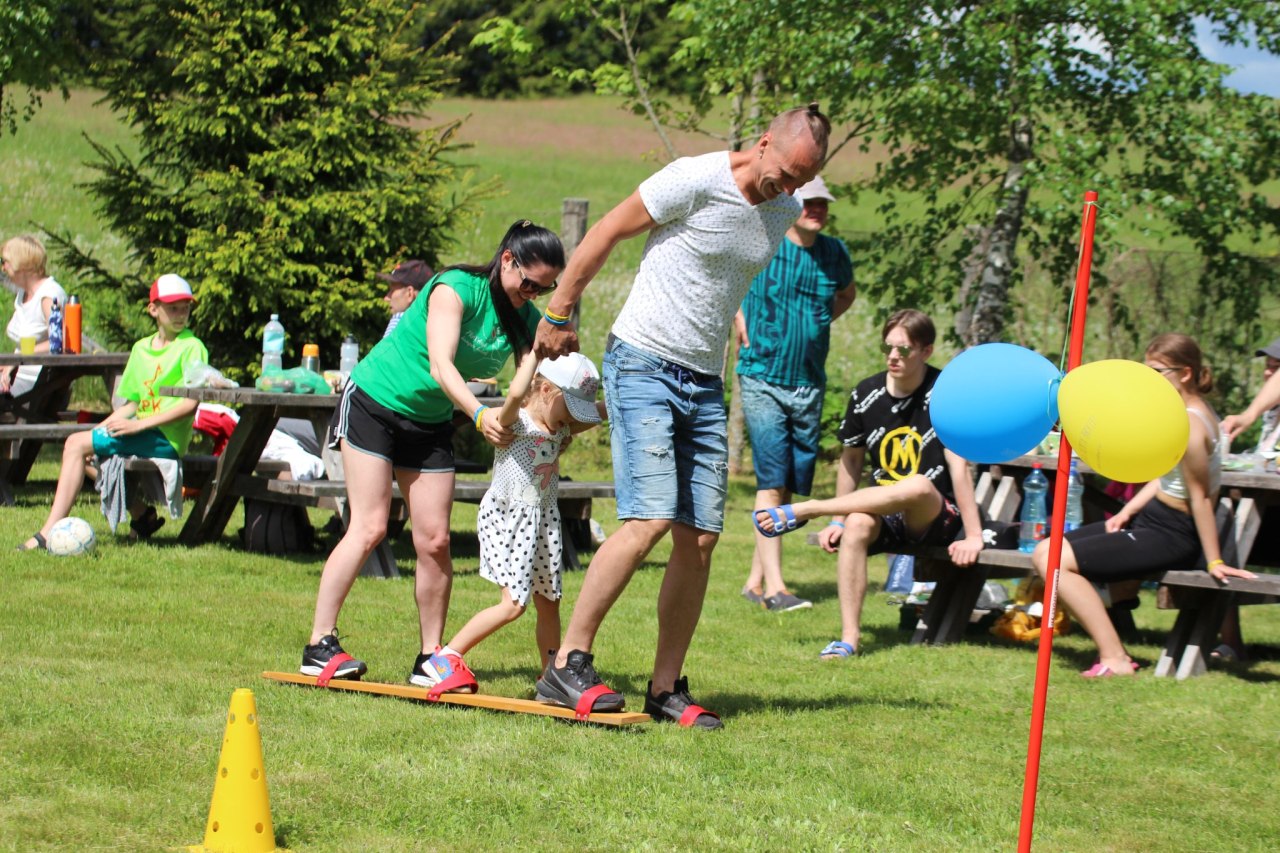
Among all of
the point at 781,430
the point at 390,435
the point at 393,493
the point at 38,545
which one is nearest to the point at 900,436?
the point at 781,430

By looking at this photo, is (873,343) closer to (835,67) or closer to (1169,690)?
(835,67)

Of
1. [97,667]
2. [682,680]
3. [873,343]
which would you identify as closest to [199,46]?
[873,343]

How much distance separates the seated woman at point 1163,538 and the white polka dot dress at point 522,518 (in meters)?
2.38

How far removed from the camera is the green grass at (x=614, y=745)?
12.5 ft

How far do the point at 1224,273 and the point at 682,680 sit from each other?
8.50 metres

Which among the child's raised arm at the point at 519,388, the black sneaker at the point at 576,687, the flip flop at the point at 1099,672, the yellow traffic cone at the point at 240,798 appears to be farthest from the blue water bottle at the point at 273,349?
the yellow traffic cone at the point at 240,798

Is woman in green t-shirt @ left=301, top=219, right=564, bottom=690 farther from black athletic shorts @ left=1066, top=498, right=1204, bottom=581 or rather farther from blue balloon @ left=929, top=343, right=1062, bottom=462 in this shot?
black athletic shorts @ left=1066, top=498, right=1204, bottom=581

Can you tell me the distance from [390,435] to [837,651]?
2.38 meters

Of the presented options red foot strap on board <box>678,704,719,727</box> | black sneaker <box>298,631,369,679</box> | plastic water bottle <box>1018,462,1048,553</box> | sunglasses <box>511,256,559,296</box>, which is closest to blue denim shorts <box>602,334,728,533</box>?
sunglasses <box>511,256,559,296</box>

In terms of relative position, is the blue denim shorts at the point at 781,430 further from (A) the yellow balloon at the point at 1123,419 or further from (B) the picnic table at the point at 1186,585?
(A) the yellow balloon at the point at 1123,419

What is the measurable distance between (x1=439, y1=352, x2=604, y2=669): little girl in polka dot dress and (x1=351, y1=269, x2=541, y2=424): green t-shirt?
0.22 metres

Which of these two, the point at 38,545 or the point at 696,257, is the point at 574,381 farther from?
the point at 38,545

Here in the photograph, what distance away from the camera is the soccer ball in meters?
7.71

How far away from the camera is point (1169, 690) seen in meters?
6.06
